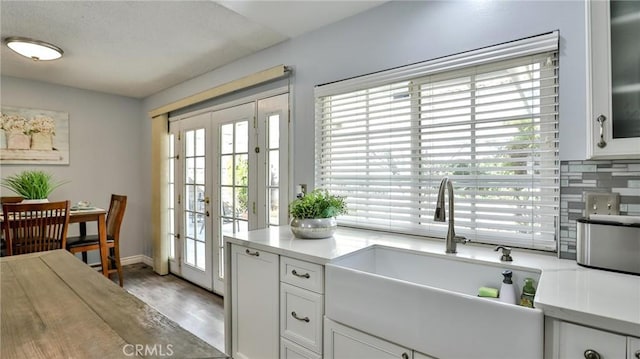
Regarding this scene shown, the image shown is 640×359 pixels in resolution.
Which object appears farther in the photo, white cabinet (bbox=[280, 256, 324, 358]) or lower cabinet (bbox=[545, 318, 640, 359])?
white cabinet (bbox=[280, 256, 324, 358])

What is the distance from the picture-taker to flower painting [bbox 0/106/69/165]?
11.5 ft

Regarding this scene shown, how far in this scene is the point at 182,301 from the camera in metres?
3.13

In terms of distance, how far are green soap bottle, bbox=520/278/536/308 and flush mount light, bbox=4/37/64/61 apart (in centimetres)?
352

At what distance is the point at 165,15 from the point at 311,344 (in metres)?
2.19

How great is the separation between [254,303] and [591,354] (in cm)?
147

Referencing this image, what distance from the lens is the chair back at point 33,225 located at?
2.68 m

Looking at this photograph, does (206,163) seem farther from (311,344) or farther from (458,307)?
(458,307)

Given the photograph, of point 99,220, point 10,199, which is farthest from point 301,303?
point 10,199

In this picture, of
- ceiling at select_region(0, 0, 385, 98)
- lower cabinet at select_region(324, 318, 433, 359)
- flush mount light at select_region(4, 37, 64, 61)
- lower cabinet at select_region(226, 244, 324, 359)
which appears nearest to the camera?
lower cabinet at select_region(324, 318, 433, 359)

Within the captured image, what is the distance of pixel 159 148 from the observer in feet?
13.1

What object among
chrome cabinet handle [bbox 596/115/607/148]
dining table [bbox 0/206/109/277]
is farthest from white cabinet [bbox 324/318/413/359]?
dining table [bbox 0/206/109/277]

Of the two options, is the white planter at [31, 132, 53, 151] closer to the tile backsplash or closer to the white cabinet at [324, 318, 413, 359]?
the white cabinet at [324, 318, 413, 359]

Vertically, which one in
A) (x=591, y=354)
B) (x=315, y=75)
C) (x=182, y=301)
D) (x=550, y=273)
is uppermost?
(x=315, y=75)

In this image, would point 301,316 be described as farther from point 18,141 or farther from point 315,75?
point 18,141
